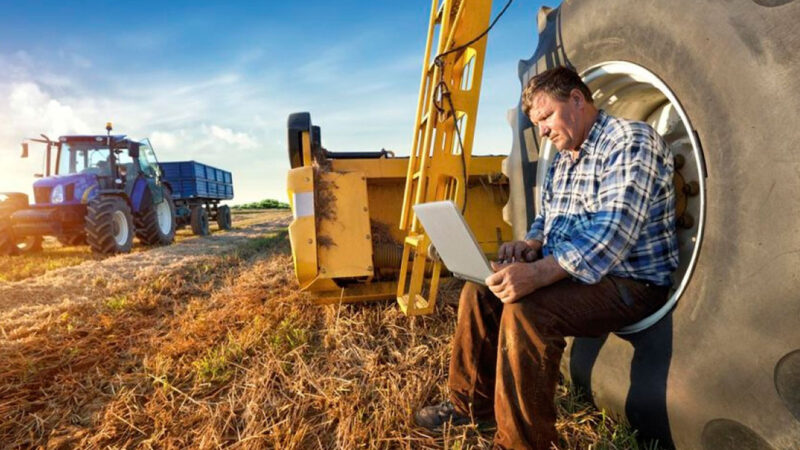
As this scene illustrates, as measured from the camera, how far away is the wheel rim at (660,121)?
156 centimetres

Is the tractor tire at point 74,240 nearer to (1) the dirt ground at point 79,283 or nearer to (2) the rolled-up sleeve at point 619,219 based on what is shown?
(1) the dirt ground at point 79,283

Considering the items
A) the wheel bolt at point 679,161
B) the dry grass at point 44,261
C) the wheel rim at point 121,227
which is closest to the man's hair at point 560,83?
the wheel bolt at point 679,161

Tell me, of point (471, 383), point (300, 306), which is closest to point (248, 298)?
point (300, 306)

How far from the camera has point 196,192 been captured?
47.2 ft

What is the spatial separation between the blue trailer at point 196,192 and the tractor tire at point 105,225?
12.2 feet

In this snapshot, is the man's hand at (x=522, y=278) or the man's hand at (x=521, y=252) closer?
the man's hand at (x=522, y=278)

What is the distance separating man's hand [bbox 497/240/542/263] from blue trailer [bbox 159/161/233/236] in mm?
11674

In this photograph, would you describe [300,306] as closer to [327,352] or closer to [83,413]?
[327,352]

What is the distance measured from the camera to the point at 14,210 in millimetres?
8352

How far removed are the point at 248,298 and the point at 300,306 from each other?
679 millimetres

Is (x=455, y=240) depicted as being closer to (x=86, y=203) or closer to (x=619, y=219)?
(x=619, y=219)

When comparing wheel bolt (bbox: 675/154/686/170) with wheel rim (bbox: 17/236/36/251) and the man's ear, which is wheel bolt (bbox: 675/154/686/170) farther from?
wheel rim (bbox: 17/236/36/251)

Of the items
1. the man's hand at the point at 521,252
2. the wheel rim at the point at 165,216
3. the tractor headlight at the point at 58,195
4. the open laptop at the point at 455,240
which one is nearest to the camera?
the open laptop at the point at 455,240

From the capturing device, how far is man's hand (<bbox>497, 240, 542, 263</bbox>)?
2.06 metres
